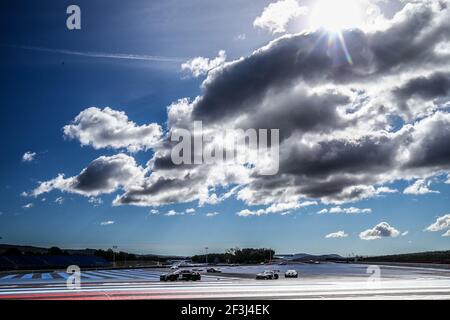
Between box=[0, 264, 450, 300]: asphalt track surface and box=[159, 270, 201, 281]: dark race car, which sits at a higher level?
box=[0, 264, 450, 300]: asphalt track surface

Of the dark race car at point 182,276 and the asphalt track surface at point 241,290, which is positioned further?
the dark race car at point 182,276

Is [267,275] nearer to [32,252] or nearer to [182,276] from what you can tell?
[182,276]

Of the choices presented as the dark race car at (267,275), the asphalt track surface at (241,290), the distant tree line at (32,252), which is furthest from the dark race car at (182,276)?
the distant tree line at (32,252)

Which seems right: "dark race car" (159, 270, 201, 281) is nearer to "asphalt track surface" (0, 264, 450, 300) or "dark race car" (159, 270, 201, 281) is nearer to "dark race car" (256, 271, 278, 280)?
"asphalt track surface" (0, 264, 450, 300)

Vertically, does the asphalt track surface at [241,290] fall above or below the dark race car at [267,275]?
above

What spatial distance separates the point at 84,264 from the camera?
8656 centimetres

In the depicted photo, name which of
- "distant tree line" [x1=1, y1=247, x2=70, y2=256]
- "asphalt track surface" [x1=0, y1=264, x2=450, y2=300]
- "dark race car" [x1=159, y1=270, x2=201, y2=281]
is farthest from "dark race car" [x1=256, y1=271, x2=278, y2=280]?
"distant tree line" [x1=1, y1=247, x2=70, y2=256]

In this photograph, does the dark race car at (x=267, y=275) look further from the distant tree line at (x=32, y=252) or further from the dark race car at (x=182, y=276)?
the distant tree line at (x=32, y=252)

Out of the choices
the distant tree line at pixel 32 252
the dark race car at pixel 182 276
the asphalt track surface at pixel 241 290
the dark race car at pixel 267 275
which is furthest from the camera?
the distant tree line at pixel 32 252

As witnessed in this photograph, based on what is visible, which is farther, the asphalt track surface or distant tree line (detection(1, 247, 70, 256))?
distant tree line (detection(1, 247, 70, 256))

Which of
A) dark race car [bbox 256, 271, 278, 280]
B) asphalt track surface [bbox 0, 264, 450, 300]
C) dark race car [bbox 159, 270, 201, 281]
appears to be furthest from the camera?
dark race car [bbox 256, 271, 278, 280]

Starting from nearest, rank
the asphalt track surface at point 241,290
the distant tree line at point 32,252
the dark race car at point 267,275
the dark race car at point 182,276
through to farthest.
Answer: the asphalt track surface at point 241,290
the dark race car at point 182,276
the dark race car at point 267,275
the distant tree line at point 32,252
